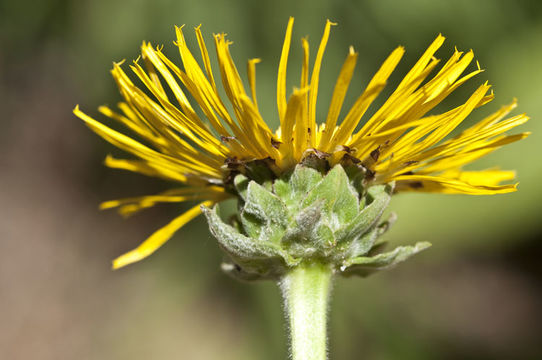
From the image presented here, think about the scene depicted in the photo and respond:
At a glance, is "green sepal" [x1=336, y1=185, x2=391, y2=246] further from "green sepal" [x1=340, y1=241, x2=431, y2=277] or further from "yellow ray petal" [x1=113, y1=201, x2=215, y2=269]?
"yellow ray petal" [x1=113, y1=201, x2=215, y2=269]

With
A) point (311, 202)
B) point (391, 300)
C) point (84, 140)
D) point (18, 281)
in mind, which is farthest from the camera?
point (84, 140)

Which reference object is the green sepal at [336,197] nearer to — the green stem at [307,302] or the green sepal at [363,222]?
the green sepal at [363,222]

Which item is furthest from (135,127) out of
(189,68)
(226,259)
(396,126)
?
(396,126)

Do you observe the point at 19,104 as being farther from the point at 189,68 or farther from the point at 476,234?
the point at 189,68

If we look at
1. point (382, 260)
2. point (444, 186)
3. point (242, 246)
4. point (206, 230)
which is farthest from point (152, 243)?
point (206, 230)

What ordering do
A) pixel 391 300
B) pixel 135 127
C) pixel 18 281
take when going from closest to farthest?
pixel 135 127
pixel 391 300
pixel 18 281

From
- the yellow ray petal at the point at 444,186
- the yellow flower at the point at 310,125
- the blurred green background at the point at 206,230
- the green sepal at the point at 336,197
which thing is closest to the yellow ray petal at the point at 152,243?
the yellow flower at the point at 310,125

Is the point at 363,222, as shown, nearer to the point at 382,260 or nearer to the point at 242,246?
the point at 382,260
